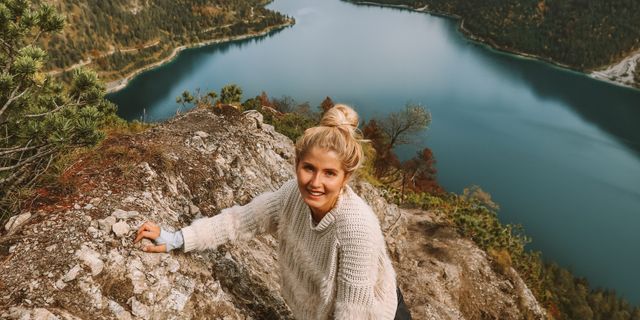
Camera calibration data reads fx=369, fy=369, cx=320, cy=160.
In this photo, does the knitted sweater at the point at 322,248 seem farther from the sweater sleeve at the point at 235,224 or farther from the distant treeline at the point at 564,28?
the distant treeline at the point at 564,28

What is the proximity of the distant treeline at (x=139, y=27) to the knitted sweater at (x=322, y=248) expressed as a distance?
10488cm

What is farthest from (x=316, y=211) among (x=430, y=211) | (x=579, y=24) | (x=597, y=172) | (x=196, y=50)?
(x=579, y=24)

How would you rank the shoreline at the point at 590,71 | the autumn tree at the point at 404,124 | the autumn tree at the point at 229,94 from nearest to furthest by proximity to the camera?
the autumn tree at the point at 229,94 → the autumn tree at the point at 404,124 → the shoreline at the point at 590,71

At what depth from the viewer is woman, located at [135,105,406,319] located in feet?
8.75

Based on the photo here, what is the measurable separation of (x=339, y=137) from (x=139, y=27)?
140397mm

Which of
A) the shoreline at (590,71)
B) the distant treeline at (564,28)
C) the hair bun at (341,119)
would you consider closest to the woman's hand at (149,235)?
the hair bun at (341,119)

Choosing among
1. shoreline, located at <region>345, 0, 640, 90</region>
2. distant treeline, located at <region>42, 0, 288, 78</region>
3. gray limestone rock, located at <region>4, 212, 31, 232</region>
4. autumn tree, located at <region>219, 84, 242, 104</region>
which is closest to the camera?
gray limestone rock, located at <region>4, 212, 31, 232</region>

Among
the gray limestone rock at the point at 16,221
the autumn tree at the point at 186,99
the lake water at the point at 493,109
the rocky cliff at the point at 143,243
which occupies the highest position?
the gray limestone rock at the point at 16,221

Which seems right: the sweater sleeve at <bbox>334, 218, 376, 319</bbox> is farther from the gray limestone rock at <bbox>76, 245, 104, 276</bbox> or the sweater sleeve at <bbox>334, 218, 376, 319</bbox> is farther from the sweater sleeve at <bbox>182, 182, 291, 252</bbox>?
the gray limestone rock at <bbox>76, 245, 104, 276</bbox>

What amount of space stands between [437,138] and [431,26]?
334ft

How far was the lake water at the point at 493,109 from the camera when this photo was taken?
3797 centimetres

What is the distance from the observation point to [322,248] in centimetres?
304

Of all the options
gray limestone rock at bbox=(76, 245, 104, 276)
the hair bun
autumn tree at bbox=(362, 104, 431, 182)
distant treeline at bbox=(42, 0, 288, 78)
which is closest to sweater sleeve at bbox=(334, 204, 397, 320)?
the hair bun

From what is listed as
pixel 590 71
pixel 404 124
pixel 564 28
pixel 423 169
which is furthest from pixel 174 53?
pixel 564 28
